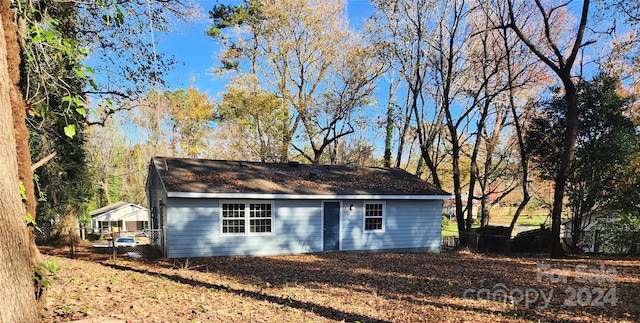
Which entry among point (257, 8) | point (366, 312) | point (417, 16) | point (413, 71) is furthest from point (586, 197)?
point (257, 8)

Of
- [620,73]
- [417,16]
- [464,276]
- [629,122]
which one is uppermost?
[417,16]

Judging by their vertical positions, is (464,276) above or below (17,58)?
below

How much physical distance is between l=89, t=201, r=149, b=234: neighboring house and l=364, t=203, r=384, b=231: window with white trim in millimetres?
20380

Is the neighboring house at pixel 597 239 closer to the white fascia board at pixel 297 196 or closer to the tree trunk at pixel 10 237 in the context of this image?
the white fascia board at pixel 297 196

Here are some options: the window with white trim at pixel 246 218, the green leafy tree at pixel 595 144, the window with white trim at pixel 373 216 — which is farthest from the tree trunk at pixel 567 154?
the window with white trim at pixel 246 218

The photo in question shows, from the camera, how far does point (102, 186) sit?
32.7m

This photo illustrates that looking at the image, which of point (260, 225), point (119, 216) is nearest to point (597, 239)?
point (260, 225)

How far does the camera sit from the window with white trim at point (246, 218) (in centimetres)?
1170

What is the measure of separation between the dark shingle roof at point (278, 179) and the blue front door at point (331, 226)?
0.57 meters

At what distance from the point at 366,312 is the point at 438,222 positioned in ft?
31.8

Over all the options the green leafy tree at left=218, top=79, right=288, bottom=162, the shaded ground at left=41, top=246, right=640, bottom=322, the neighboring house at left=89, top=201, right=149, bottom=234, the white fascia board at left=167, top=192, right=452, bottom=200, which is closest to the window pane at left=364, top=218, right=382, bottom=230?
the white fascia board at left=167, top=192, right=452, bottom=200

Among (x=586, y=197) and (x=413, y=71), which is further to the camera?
(x=413, y=71)

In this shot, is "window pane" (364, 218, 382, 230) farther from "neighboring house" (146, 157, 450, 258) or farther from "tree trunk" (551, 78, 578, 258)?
"tree trunk" (551, 78, 578, 258)

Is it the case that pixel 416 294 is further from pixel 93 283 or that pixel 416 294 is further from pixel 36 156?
pixel 36 156
